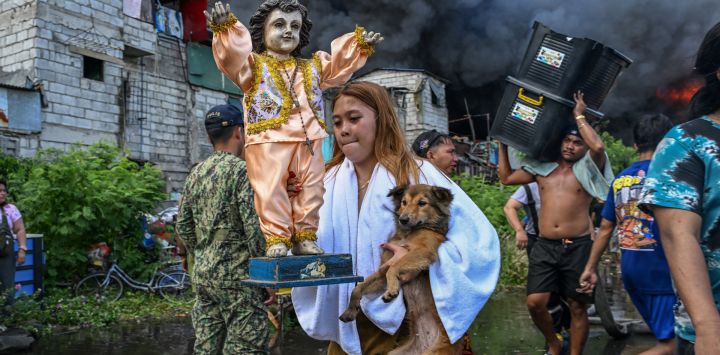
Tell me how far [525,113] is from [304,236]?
337 centimetres

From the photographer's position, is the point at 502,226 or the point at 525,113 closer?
the point at 525,113

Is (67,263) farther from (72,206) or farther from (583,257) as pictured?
(583,257)

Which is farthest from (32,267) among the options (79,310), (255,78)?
(255,78)

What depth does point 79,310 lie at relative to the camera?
26.6 ft

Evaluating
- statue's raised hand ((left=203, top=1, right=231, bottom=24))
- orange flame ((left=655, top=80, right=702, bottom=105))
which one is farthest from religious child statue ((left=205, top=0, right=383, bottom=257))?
orange flame ((left=655, top=80, right=702, bottom=105))

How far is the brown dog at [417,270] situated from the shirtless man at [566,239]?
3.00 m

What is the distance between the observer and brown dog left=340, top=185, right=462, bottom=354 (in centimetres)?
230

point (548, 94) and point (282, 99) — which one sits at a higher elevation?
point (548, 94)

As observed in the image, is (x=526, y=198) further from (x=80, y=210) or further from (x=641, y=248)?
(x=80, y=210)

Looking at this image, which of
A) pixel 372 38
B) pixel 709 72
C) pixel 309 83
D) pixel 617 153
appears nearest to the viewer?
pixel 709 72

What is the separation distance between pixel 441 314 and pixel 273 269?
2.26 ft

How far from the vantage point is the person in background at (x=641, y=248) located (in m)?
A: 3.90

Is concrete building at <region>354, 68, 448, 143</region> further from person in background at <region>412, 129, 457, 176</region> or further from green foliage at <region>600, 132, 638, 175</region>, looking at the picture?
person in background at <region>412, 129, 457, 176</region>

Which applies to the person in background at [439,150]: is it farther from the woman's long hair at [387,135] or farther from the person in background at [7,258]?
the person in background at [7,258]
